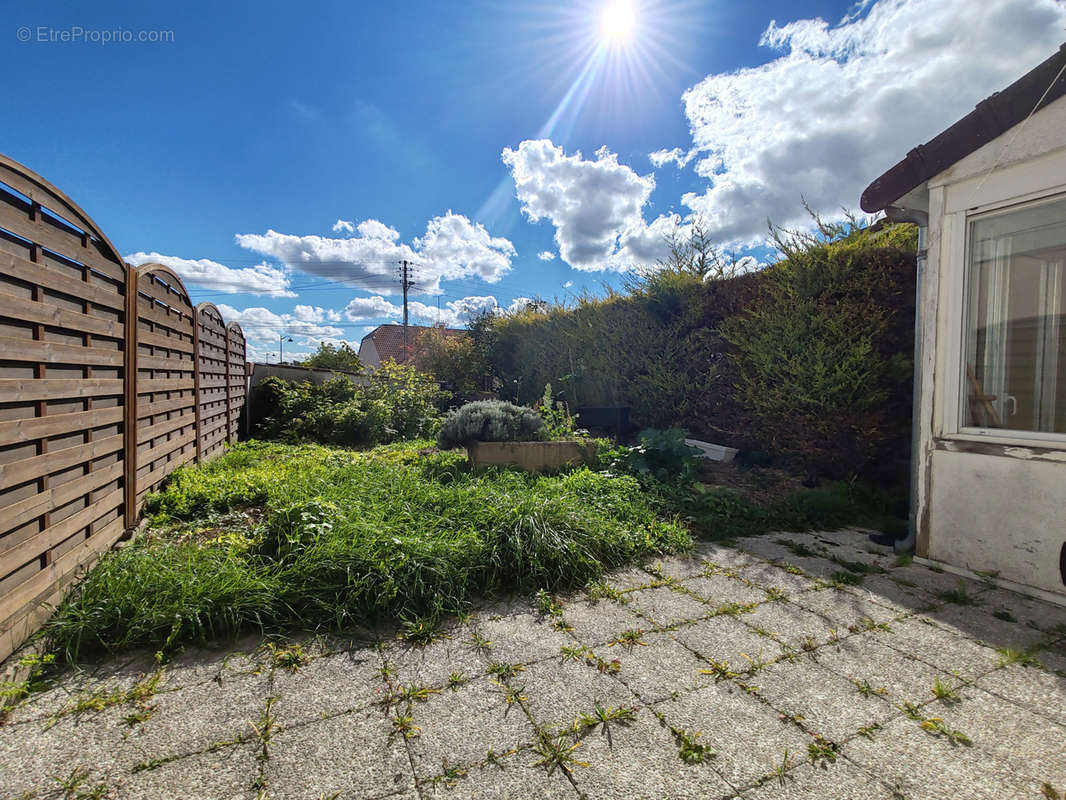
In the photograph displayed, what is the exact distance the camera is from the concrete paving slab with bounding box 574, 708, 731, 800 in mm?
1280

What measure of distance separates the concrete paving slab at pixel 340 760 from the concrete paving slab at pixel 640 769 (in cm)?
52

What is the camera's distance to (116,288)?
9.57 ft

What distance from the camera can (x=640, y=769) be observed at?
1359mm

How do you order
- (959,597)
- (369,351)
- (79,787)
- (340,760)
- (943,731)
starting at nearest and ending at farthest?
(79,787)
(340,760)
(943,731)
(959,597)
(369,351)

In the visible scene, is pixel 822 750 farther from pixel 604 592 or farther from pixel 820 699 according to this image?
pixel 604 592

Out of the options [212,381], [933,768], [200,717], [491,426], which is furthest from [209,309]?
[933,768]

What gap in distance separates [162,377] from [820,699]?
15.5 feet

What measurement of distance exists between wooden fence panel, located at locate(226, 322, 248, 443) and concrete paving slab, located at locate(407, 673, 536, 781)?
20.1ft

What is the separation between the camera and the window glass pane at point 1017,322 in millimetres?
2746

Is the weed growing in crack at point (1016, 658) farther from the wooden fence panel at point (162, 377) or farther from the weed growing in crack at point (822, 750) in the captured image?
the wooden fence panel at point (162, 377)

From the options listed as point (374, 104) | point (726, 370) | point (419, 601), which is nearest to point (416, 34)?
point (374, 104)

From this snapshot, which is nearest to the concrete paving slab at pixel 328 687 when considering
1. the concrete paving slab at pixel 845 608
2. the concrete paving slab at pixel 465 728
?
the concrete paving slab at pixel 465 728

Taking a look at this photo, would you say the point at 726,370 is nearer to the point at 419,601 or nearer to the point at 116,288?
the point at 419,601

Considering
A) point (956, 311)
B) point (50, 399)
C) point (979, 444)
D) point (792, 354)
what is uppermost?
point (956, 311)
